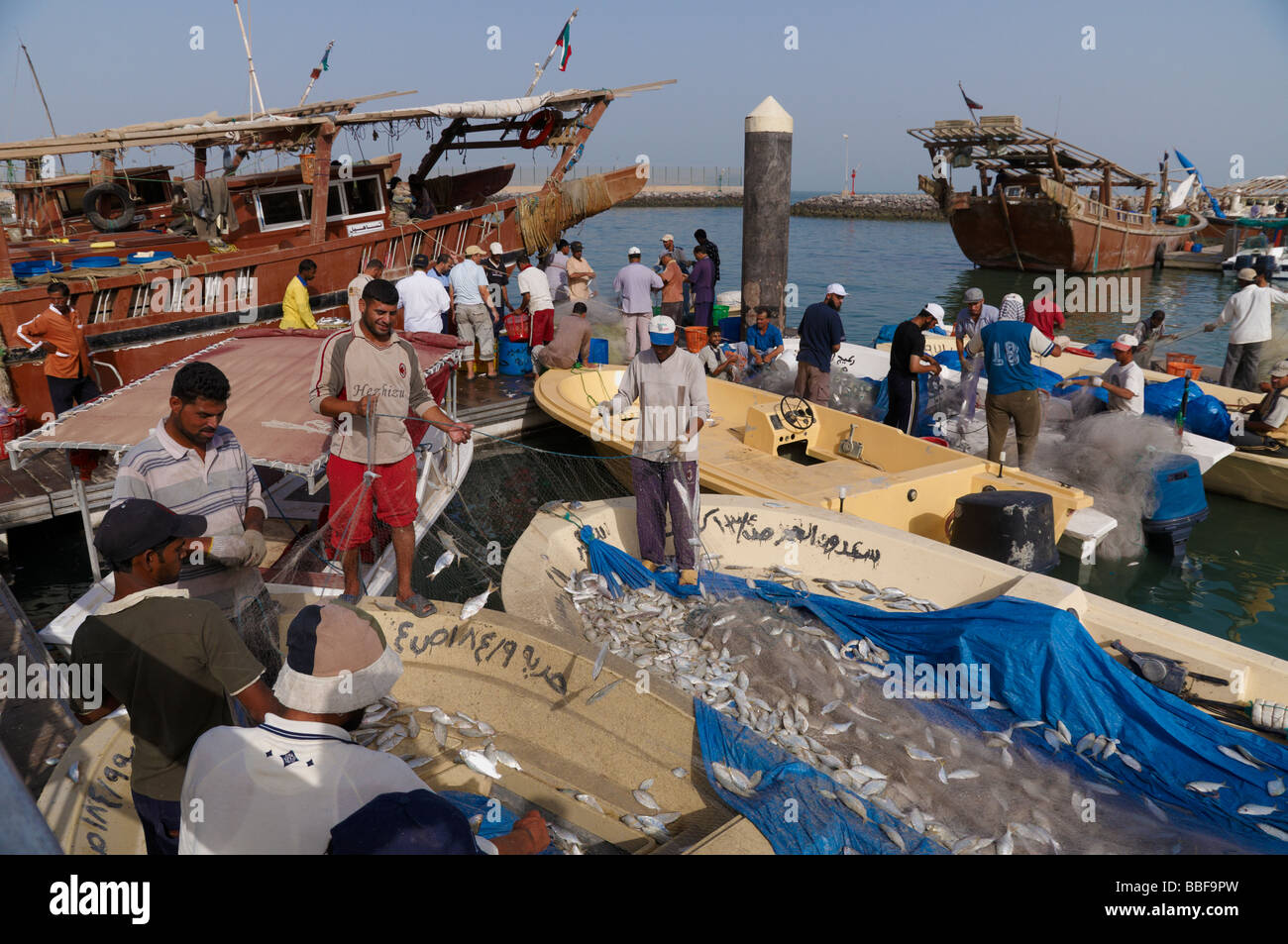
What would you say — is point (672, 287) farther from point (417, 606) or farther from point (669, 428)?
point (417, 606)

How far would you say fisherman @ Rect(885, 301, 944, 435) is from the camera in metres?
9.48

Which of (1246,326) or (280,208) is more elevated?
(280,208)

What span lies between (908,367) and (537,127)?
10.6 meters

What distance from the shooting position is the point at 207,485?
4.05 m

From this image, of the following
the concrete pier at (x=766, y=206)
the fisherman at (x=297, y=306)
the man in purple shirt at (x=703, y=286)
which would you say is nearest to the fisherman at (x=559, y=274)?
the man in purple shirt at (x=703, y=286)

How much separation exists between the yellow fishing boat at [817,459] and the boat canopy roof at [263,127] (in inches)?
210

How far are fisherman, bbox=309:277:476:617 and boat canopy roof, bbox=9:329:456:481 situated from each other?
48cm

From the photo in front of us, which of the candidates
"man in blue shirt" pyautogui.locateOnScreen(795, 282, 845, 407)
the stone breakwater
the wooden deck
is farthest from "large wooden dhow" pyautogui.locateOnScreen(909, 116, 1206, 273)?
the stone breakwater

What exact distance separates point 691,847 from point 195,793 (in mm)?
1820

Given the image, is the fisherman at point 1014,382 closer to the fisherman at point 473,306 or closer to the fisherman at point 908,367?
the fisherman at point 908,367

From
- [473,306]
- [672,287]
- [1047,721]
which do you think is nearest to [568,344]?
[473,306]

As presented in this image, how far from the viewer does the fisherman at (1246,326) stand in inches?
447

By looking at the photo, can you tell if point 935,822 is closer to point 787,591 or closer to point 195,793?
point 787,591
